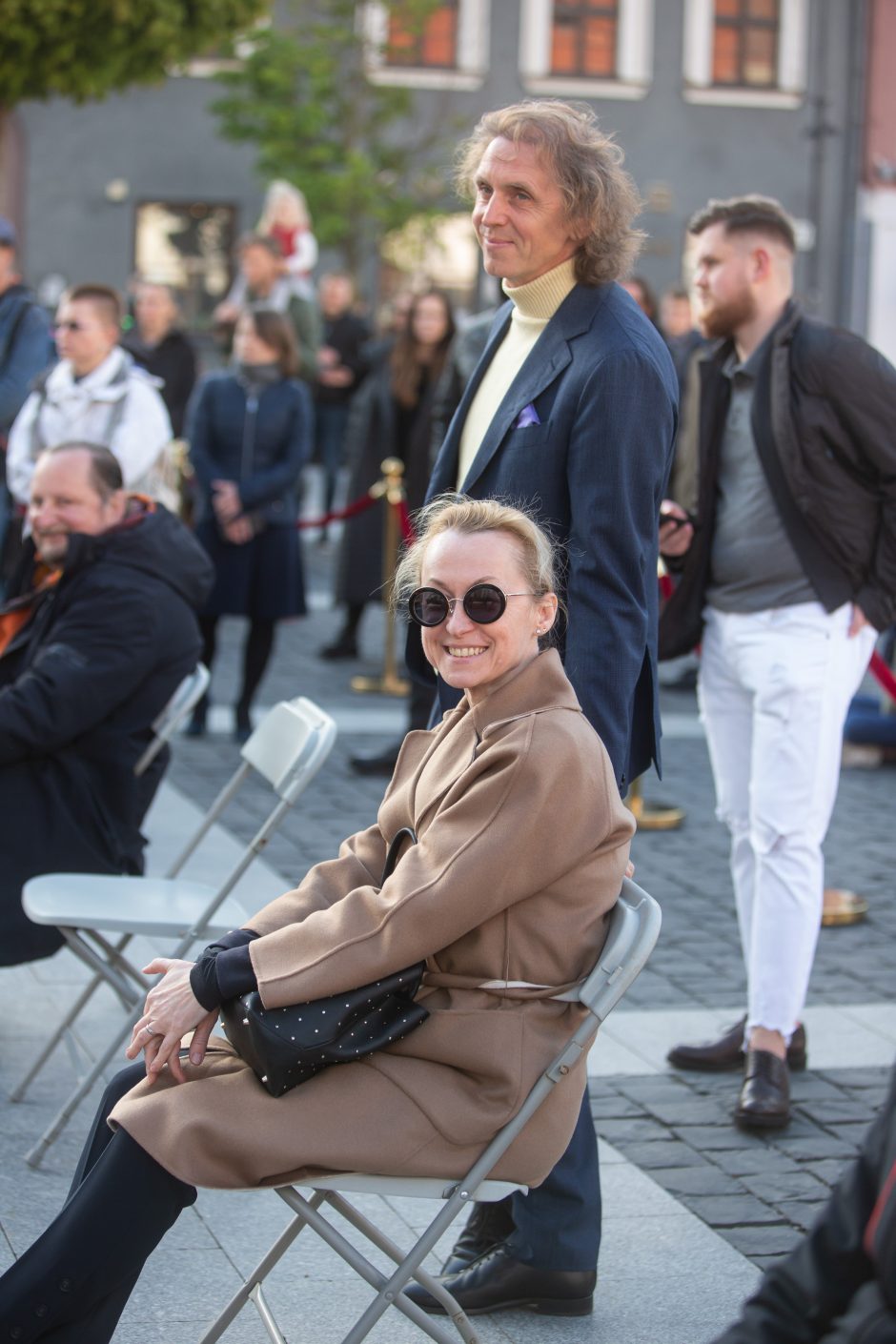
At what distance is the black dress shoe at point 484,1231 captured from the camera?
3.85 metres

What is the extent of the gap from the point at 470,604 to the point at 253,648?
6206 mm

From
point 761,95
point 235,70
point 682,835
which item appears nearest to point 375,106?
point 235,70

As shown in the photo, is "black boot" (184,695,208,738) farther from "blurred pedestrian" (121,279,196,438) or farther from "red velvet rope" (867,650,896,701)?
"red velvet rope" (867,650,896,701)

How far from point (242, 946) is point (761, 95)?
30.0 m

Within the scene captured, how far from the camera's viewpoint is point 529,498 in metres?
3.72

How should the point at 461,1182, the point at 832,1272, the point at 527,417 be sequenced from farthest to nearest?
the point at 527,417 < the point at 461,1182 < the point at 832,1272

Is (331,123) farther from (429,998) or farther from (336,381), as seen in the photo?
(429,998)

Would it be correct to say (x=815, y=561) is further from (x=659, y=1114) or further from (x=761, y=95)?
(x=761, y=95)

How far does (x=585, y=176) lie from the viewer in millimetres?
3701

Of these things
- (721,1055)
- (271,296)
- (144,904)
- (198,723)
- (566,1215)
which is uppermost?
(271,296)

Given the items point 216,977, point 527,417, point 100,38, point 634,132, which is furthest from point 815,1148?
point 634,132

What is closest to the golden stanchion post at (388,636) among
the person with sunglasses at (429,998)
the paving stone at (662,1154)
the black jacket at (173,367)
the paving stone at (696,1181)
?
the black jacket at (173,367)

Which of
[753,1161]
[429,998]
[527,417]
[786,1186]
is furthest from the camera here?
[753,1161]

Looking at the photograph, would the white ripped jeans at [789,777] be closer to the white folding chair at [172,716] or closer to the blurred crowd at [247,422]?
the white folding chair at [172,716]
